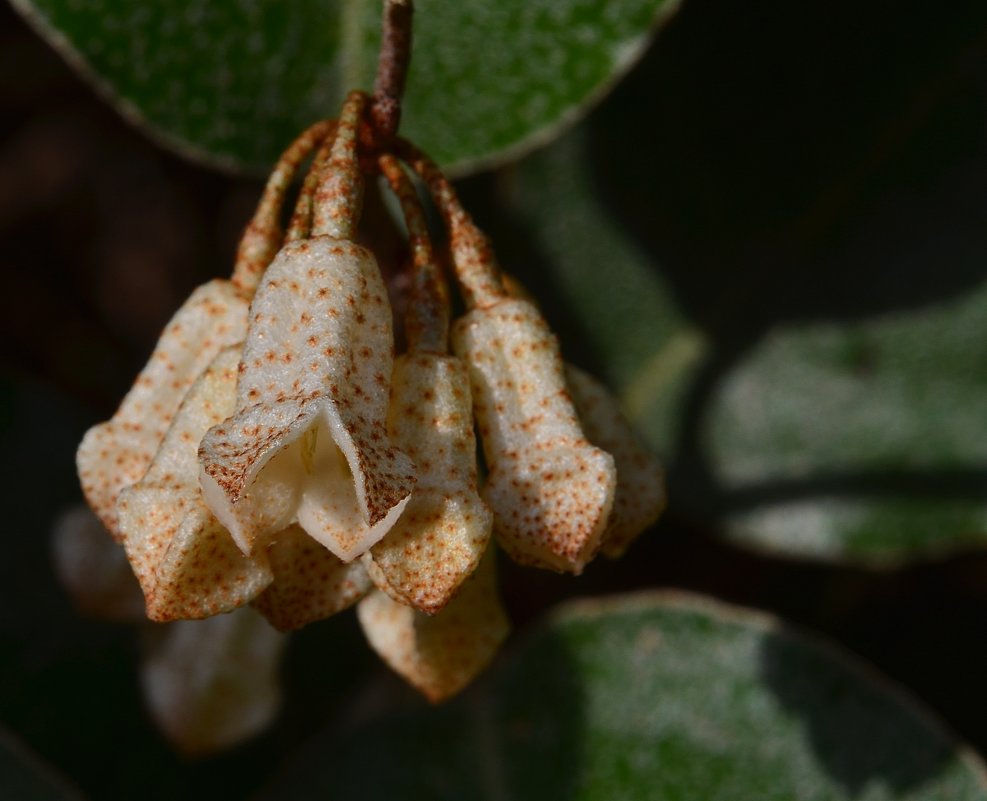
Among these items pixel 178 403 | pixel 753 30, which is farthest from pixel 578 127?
pixel 178 403

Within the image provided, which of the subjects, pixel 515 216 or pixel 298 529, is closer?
pixel 298 529

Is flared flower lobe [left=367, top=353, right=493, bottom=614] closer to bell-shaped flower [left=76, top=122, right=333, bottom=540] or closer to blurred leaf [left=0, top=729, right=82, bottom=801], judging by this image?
Result: bell-shaped flower [left=76, top=122, right=333, bottom=540]

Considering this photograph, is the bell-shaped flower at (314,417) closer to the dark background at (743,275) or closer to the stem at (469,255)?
the stem at (469,255)

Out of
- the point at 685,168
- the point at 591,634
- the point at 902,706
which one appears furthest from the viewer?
the point at 685,168

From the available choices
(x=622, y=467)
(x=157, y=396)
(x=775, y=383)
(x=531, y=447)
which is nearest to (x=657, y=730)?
(x=775, y=383)

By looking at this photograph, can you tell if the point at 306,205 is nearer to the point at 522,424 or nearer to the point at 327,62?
the point at 522,424

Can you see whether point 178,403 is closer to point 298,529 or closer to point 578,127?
point 298,529
